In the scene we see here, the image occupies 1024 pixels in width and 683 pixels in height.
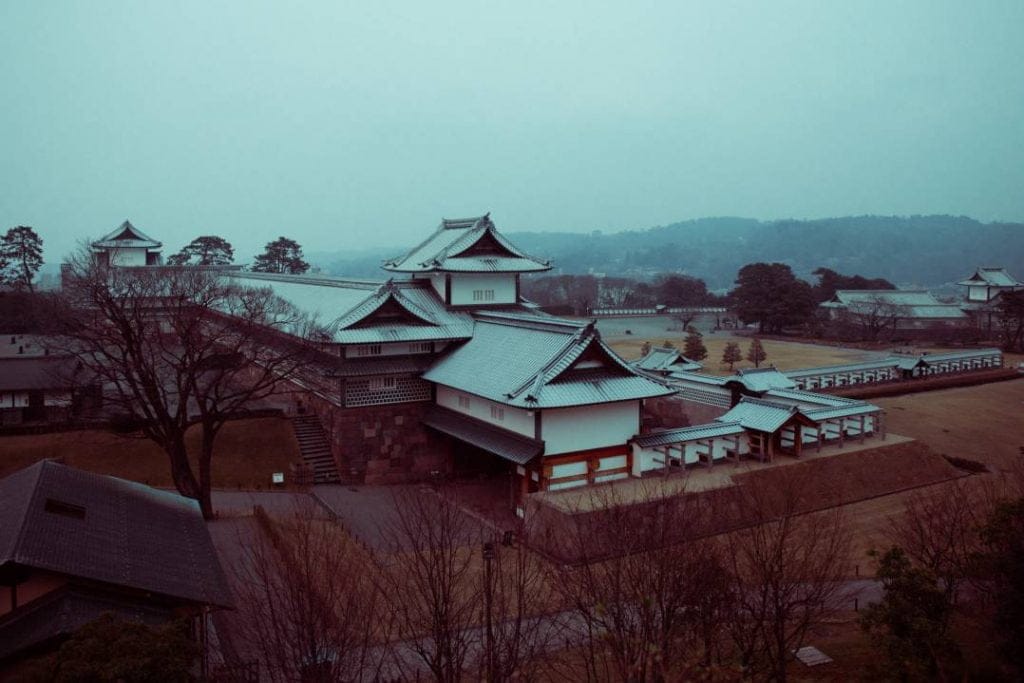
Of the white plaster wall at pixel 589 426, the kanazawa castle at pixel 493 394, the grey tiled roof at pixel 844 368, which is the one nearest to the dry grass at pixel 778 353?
the grey tiled roof at pixel 844 368

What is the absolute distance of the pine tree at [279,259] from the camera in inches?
2781

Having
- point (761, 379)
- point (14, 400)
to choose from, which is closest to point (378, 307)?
point (14, 400)

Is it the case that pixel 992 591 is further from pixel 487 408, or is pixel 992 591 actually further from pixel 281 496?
pixel 281 496

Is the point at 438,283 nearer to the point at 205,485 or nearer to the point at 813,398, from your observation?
the point at 205,485

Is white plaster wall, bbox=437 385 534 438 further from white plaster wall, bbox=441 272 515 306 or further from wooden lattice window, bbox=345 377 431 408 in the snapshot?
white plaster wall, bbox=441 272 515 306

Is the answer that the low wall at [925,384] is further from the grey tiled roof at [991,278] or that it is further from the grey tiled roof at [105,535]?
the grey tiled roof at [991,278]

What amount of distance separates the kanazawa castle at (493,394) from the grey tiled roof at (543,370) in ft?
0.17

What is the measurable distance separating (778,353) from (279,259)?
146ft

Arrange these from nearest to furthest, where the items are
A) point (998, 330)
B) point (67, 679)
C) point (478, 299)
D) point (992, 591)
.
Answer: point (67, 679) → point (992, 591) → point (478, 299) → point (998, 330)

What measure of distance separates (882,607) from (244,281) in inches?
1629

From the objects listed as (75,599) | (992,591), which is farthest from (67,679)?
(992,591)

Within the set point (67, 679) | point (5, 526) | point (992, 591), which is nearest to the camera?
point (67, 679)

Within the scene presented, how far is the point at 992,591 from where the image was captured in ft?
46.4

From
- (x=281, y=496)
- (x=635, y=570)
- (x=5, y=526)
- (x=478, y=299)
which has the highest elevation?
(x=478, y=299)
